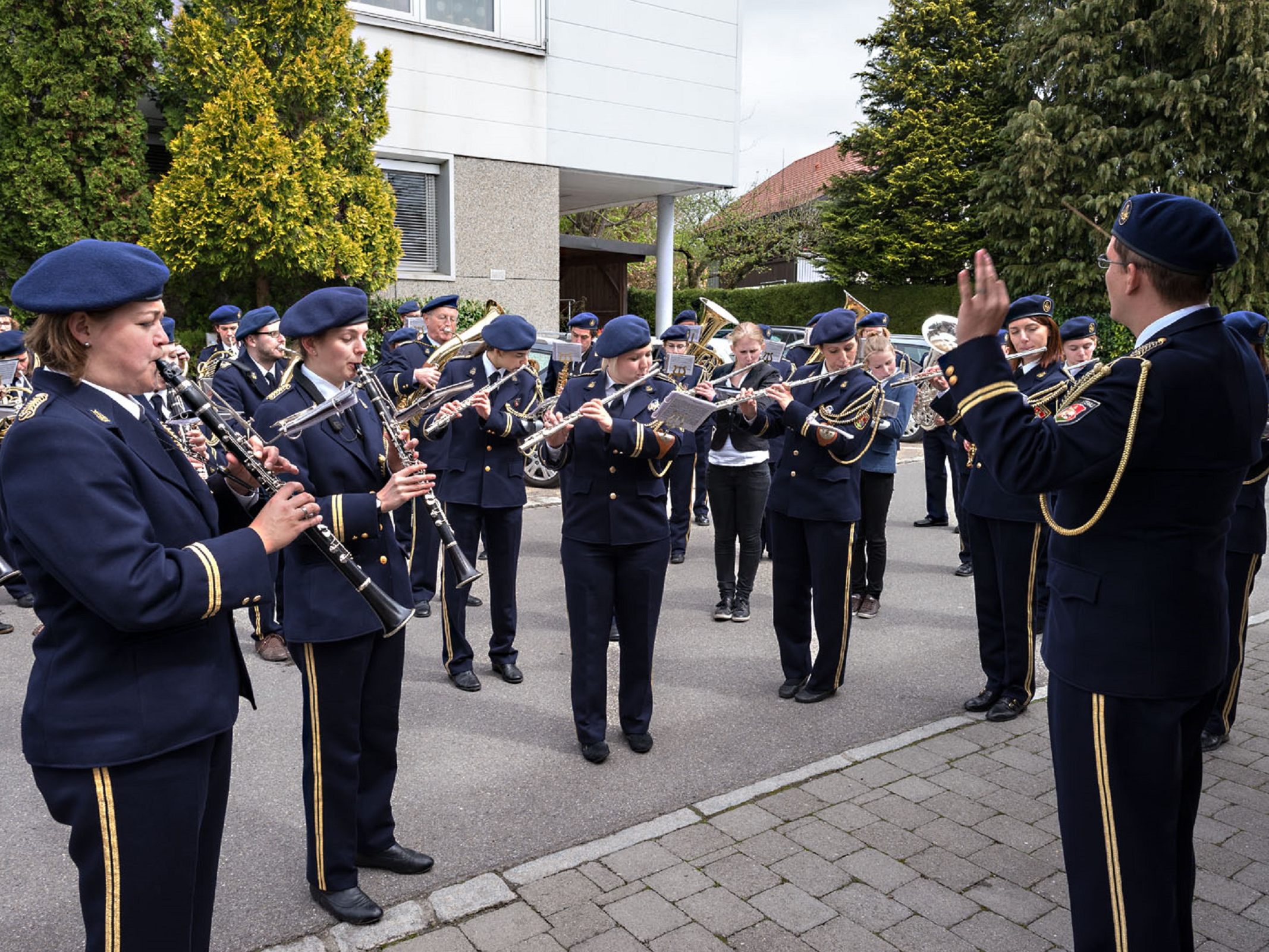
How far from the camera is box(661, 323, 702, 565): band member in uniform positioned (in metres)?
8.05

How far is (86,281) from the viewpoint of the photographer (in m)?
2.26

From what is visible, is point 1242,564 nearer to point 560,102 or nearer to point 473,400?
point 473,400

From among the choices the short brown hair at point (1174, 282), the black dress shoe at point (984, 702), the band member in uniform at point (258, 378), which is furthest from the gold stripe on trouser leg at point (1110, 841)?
the band member in uniform at point (258, 378)

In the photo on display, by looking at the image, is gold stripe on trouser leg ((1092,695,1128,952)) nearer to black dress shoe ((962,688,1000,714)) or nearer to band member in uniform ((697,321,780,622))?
black dress shoe ((962,688,1000,714))

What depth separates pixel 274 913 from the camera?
142 inches

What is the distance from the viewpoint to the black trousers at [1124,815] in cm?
265

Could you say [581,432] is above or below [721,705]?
above

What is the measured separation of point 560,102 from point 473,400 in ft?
45.9

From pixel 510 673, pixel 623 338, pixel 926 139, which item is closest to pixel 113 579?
pixel 623 338

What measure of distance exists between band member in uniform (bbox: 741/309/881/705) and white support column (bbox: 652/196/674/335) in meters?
15.8

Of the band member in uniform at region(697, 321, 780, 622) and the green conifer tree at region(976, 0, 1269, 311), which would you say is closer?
the band member in uniform at region(697, 321, 780, 622)

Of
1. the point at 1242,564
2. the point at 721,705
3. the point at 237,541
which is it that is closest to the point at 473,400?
A: the point at 721,705

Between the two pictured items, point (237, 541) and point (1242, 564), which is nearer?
point (237, 541)

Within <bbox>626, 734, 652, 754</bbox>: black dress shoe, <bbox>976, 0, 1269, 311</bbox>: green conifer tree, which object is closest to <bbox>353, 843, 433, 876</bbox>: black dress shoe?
<bbox>626, 734, 652, 754</bbox>: black dress shoe
